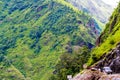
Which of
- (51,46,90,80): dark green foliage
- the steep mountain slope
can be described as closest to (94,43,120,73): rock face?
the steep mountain slope

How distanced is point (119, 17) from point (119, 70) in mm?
79913

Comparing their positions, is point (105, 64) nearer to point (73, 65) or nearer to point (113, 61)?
point (113, 61)

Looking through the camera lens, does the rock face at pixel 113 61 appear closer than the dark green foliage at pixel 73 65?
Yes

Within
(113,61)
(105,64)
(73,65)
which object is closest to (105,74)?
(113,61)

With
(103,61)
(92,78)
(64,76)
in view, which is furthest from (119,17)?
(92,78)

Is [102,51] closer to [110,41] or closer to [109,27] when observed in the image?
[110,41]

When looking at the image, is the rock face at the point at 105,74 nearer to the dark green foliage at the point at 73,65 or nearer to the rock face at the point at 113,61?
the rock face at the point at 113,61

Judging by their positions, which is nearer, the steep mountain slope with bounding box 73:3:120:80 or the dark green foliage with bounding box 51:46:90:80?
the steep mountain slope with bounding box 73:3:120:80

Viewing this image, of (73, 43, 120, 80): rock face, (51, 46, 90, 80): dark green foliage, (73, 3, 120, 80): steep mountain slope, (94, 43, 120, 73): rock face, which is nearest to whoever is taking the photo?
(73, 43, 120, 80): rock face

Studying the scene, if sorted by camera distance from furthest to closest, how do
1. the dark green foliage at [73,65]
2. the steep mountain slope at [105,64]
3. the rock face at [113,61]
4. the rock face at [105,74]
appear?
the dark green foliage at [73,65], the rock face at [113,61], the steep mountain slope at [105,64], the rock face at [105,74]

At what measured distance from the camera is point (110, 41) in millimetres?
134875

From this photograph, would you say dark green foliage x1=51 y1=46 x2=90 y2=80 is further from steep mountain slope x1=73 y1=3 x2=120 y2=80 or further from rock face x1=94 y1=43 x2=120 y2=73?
rock face x1=94 y1=43 x2=120 y2=73

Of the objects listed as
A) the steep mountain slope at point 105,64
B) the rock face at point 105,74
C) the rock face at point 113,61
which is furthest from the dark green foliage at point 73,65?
the rock face at point 113,61

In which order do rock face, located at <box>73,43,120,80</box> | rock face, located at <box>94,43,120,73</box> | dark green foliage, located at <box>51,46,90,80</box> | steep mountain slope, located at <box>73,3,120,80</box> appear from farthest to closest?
dark green foliage, located at <box>51,46,90,80</box>
rock face, located at <box>94,43,120,73</box>
steep mountain slope, located at <box>73,3,120,80</box>
rock face, located at <box>73,43,120,80</box>
